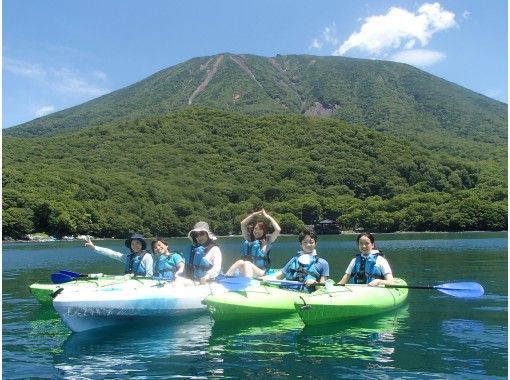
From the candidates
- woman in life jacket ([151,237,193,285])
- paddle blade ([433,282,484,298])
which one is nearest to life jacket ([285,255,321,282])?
paddle blade ([433,282,484,298])

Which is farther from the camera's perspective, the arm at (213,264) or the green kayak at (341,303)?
the arm at (213,264)

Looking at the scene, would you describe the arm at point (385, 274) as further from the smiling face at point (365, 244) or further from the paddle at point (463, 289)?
the paddle at point (463, 289)

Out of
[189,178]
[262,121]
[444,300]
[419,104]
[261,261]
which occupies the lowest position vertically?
[444,300]

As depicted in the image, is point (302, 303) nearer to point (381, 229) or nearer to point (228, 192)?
point (381, 229)

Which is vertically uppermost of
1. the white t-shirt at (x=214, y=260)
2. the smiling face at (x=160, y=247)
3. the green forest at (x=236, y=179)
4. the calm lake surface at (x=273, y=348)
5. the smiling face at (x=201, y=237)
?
the green forest at (x=236, y=179)

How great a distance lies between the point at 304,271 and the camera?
11547 millimetres

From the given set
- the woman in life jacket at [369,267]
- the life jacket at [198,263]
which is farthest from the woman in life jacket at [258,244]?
the woman in life jacket at [369,267]

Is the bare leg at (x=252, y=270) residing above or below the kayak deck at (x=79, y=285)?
above

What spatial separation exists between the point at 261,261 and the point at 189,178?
353 feet

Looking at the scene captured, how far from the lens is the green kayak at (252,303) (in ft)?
34.8

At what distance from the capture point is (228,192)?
115m

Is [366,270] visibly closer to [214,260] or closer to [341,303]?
[341,303]

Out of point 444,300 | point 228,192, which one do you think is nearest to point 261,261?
point 444,300

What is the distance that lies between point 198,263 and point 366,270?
11.5 ft
